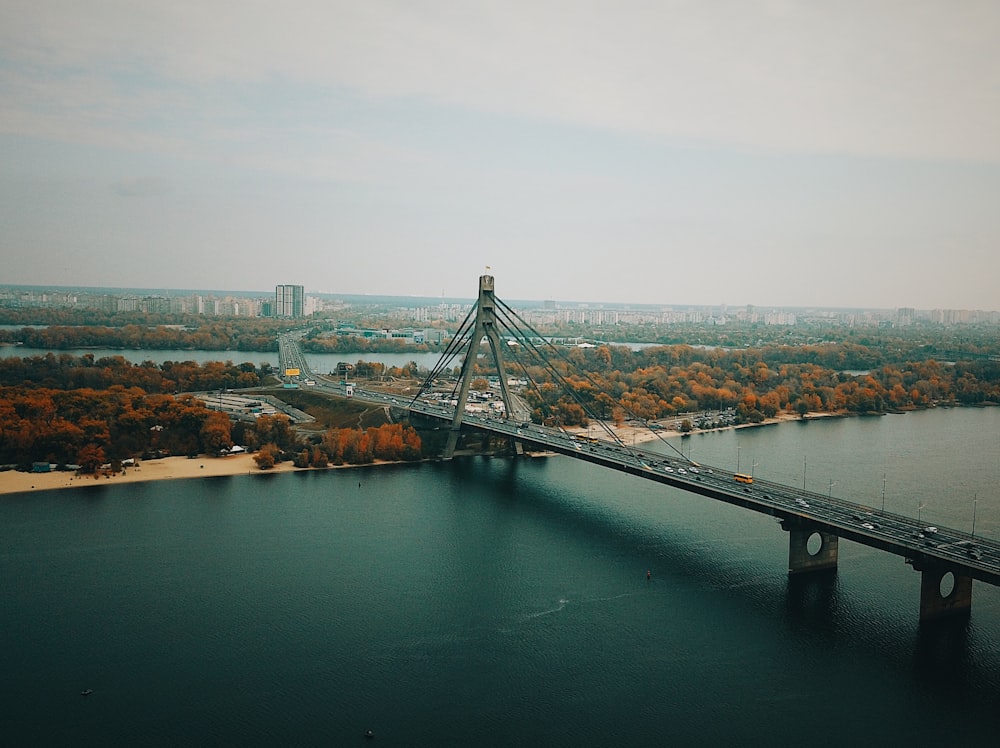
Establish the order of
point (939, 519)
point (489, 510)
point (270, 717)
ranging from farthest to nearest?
point (489, 510)
point (939, 519)
point (270, 717)

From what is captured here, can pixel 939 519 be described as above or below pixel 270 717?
above

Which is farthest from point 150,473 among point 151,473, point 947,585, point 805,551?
point 947,585

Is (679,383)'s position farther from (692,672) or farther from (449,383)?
(692,672)

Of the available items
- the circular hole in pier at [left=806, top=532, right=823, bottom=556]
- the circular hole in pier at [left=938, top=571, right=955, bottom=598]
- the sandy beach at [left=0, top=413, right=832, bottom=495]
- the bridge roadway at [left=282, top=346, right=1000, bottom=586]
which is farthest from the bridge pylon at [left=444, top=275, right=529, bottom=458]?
the circular hole in pier at [left=938, top=571, right=955, bottom=598]

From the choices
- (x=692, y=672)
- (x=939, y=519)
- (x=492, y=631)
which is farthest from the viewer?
(x=939, y=519)

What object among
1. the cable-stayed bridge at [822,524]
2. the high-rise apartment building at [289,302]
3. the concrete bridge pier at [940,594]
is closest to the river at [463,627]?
the concrete bridge pier at [940,594]

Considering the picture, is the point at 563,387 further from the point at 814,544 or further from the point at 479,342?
the point at 814,544

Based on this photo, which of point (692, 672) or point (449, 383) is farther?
point (449, 383)

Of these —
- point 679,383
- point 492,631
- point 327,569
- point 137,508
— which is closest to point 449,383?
point 679,383
